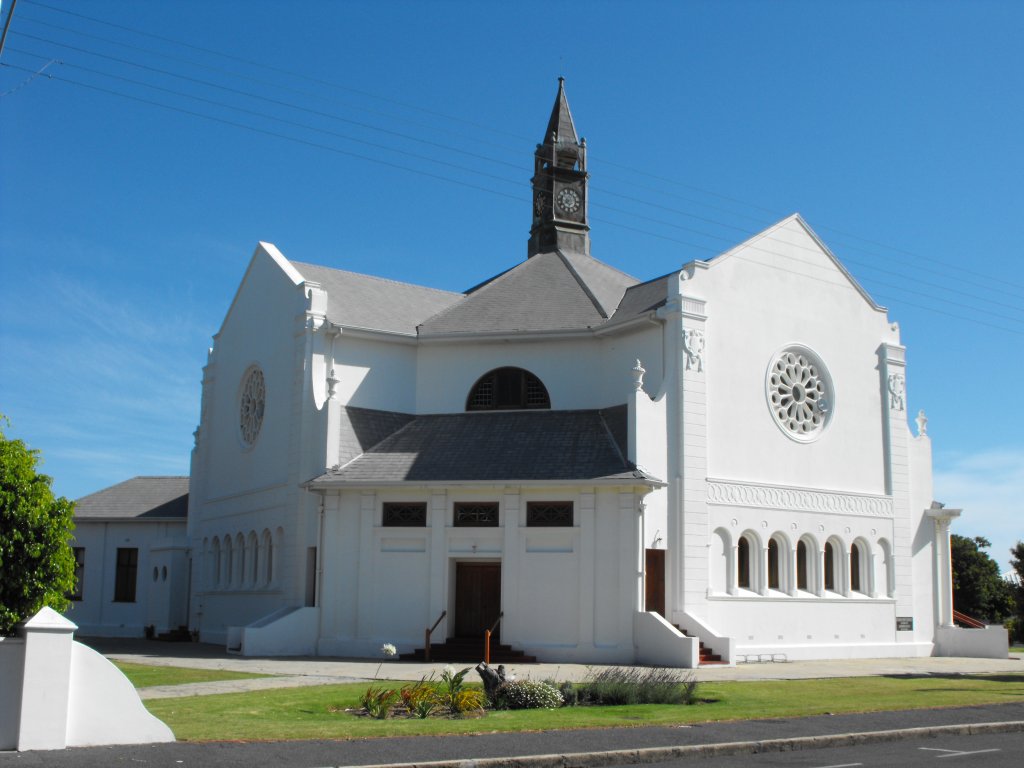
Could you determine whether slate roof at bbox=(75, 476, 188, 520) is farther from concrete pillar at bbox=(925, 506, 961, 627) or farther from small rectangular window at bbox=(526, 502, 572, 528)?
concrete pillar at bbox=(925, 506, 961, 627)

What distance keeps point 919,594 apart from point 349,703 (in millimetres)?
24317

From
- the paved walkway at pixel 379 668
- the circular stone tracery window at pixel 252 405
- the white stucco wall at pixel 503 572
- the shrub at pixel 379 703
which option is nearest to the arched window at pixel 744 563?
the paved walkway at pixel 379 668

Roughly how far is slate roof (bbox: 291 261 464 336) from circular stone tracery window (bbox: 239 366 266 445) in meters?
3.95

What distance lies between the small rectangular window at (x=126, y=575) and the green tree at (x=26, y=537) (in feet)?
102

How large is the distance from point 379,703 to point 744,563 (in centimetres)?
1858

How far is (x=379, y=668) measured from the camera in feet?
82.4

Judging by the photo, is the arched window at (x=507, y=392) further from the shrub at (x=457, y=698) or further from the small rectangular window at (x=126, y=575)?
the small rectangular window at (x=126, y=575)

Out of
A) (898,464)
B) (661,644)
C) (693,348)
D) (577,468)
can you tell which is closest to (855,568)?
(898,464)

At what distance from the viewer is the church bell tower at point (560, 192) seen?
4141 centimetres

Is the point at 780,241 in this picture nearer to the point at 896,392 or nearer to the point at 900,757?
the point at 896,392

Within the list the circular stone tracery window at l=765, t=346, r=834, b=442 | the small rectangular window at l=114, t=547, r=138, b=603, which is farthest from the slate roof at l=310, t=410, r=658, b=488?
the small rectangular window at l=114, t=547, r=138, b=603

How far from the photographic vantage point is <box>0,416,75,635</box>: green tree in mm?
15305

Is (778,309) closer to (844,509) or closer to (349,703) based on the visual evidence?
(844,509)

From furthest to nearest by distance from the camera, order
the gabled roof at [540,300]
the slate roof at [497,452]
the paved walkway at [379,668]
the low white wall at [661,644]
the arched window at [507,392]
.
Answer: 1. the gabled roof at [540,300]
2. the arched window at [507,392]
3. the slate roof at [497,452]
4. the low white wall at [661,644]
5. the paved walkway at [379,668]
